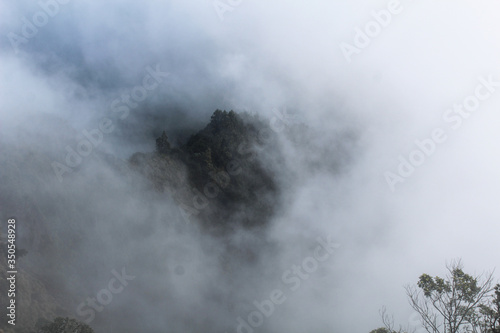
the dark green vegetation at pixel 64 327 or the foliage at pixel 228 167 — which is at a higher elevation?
the foliage at pixel 228 167

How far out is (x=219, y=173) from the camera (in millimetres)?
54656

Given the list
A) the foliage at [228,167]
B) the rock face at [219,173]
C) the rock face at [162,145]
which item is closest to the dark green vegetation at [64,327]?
the rock face at [219,173]

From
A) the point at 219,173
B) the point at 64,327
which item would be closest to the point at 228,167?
the point at 219,173

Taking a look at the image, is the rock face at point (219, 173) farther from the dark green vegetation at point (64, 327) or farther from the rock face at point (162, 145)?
the dark green vegetation at point (64, 327)

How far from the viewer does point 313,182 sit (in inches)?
2756

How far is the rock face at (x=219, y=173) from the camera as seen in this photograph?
49.0 metres

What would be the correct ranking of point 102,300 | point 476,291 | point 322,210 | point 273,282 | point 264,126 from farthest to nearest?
1. point 322,210
2. point 264,126
3. point 273,282
4. point 102,300
5. point 476,291

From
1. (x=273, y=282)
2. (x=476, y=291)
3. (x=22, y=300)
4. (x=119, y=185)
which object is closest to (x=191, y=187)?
(x=119, y=185)

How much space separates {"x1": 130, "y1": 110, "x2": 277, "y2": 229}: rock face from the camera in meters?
49.0

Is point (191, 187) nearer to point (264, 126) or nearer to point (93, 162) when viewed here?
point (93, 162)

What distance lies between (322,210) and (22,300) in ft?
165

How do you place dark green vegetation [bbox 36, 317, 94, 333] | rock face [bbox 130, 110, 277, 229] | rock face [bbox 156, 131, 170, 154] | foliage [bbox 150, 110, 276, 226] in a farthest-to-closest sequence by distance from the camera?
foliage [bbox 150, 110, 276, 226], rock face [bbox 156, 131, 170, 154], rock face [bbox 130, 110, 277, 229], dark green vegetation [bbox 36, 317, 94, 333]

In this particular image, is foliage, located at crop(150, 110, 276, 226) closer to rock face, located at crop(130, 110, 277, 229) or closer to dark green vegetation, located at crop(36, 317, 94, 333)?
rock face, located at crop(130, 110, 277, 229)

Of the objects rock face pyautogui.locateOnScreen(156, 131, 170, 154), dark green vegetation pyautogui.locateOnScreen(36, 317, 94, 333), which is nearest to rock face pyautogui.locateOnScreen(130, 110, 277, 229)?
rock face pyautogui.locateOnScreen(156, 131, 170, 154)
